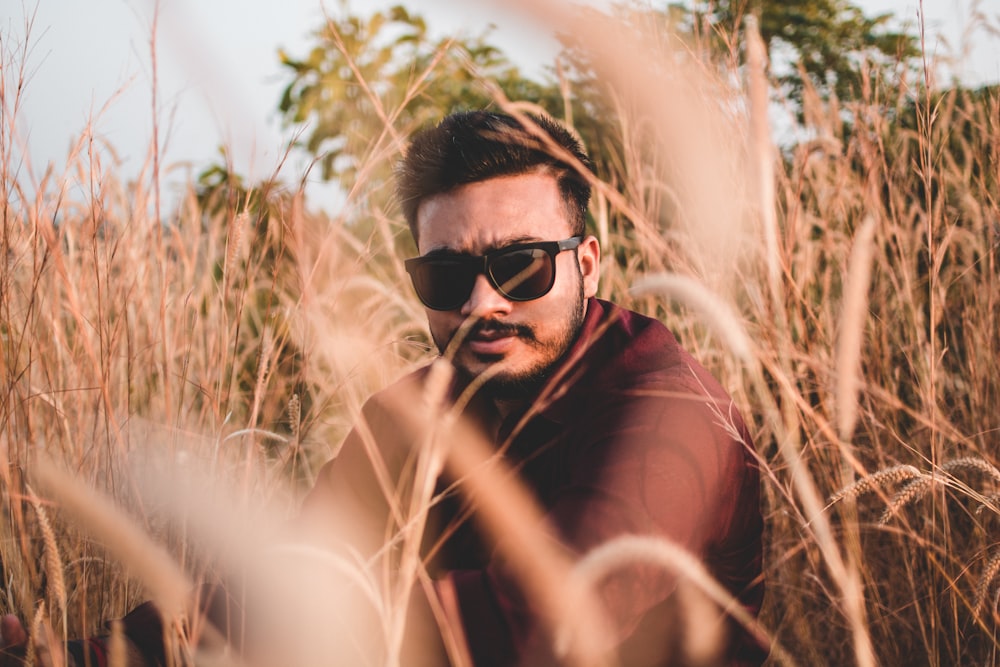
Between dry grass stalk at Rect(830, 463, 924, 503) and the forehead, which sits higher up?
the forehead

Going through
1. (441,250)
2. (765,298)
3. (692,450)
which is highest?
(441,250)

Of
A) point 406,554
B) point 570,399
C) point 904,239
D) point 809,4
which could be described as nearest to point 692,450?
point 570,399

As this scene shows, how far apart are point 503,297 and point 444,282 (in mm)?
135

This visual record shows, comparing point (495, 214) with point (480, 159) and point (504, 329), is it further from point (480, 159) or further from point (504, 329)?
point (504, 329)

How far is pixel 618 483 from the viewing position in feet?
3.52

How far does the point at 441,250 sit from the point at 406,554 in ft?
2.65

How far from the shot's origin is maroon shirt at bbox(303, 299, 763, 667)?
1.02 metres

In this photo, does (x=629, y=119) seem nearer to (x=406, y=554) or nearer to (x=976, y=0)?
(x=976, y=0)

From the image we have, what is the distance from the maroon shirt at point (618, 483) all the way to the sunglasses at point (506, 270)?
16 cm

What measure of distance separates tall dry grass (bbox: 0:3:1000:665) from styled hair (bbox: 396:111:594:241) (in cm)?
10

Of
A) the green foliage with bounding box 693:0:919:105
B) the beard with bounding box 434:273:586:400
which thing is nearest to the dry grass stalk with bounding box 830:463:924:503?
the beard with bounding box 434:273:586:400

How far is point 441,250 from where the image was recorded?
1519 mm

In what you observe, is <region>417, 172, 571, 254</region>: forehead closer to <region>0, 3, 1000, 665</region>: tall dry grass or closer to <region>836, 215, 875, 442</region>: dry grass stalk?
<region>0, 3, 1000, 665</region>: tall dry grass

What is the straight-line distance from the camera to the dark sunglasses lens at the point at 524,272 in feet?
4.80
